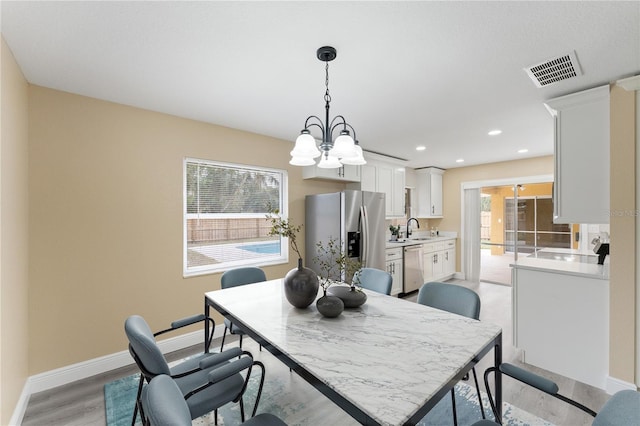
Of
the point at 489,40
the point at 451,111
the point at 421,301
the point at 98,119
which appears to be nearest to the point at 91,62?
the point at 98,119

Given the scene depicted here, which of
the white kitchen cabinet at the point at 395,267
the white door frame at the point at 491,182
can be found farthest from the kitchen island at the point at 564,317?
the white door frame at the point at 491,182

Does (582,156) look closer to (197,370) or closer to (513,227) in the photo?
(197,370)

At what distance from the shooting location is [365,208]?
13.1ft

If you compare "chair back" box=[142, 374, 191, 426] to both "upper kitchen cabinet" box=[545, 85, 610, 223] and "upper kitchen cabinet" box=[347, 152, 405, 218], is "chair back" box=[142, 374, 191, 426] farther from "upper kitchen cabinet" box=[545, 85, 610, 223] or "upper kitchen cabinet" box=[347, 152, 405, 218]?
"upper kitchen cabinet" box=[347, 152, 405, 218]

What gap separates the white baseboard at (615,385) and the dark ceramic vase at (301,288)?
246cm

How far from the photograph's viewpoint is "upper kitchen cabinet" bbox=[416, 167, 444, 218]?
6.11 m

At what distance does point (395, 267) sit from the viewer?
475 centimetres

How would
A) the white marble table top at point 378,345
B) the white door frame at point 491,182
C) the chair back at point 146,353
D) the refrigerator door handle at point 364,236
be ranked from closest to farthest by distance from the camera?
the white marble table top at point 378,345 < the chair back at point 146,353 < the refrigerator door handle at point 364,236 < the white door frame at point 491,182

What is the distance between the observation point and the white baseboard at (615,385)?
7.04ft

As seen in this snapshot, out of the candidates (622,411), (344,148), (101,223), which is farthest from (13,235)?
(622,411)

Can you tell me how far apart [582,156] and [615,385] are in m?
1.83

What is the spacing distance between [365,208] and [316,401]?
246cm

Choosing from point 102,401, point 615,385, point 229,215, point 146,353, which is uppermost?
point 229,215

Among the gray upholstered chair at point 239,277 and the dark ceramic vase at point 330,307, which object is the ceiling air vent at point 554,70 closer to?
the dark ceramic vase at point 330,307
